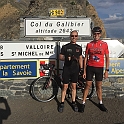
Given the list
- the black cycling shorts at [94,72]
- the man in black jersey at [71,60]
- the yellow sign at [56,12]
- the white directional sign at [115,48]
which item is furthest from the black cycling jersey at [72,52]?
the yellow sign at [56,12]

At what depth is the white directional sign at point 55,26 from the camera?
6.53m

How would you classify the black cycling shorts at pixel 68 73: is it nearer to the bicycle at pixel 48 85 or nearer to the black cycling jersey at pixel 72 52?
the black cycling jersey at pixel 72 52

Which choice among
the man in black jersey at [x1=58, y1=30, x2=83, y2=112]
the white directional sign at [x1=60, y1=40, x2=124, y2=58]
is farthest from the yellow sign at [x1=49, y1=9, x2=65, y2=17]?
the man in black jersey at [x1=58, y1=30, x2=83, y2=112]

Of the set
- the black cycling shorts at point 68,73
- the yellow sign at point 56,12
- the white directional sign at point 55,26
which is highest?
the yellow sign at point 56,12

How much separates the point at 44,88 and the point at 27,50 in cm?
118

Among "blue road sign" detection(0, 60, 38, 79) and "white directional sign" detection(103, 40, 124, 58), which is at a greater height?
"white directional sign" detection(103, 40, 124, 58)

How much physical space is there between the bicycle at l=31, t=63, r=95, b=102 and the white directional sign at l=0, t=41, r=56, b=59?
339 millimetres

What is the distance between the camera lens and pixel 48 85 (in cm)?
646

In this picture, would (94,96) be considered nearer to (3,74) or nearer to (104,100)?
(104,100)

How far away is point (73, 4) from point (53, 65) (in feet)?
96.9

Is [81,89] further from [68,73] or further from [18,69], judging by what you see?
[18,69]

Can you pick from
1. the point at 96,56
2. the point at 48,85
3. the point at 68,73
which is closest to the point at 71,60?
the point at 68,73

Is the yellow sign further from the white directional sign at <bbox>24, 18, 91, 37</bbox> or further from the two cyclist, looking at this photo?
the two cyclist

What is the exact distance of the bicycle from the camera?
6453mm
